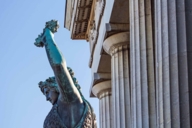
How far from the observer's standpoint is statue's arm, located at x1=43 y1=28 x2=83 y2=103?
45.8 feet

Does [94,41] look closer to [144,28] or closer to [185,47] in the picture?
[144,28]

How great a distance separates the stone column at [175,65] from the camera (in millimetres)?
20594

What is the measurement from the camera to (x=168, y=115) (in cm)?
2109

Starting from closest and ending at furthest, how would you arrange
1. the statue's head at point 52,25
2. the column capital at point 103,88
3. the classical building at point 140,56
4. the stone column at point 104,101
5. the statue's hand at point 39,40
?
the statue's hand at point 39,40 < the statue's head at point 52,25 < the classical building at point 140,56 < the stone column at point 104,101 < the column capital at point 103,88

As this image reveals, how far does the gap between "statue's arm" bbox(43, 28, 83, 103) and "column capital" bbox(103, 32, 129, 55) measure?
24598 millimetres

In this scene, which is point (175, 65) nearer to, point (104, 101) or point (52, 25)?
point (52, 25)

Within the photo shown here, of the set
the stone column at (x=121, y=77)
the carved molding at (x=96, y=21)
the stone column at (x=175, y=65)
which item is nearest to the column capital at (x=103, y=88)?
the carved molding at (x=96, y=21)

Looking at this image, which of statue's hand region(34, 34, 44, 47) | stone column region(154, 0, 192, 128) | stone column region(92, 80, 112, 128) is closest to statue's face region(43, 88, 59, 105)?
statue's hand region(34, 34, 44, 47)

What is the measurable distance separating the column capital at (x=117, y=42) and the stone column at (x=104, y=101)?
6121 millimetres

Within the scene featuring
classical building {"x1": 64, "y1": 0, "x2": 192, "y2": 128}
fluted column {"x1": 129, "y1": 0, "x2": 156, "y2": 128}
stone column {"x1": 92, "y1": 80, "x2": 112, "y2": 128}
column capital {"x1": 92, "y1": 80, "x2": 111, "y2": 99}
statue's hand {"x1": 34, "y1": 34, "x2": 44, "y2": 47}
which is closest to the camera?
statue's hand {"x1": 34, "y1": 34, "x2": 44, "y2": 47}

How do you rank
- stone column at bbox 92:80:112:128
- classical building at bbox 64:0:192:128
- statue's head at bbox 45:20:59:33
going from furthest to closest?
1. stone column at bbox 92:80:112:128
2. classical building at bbox 64:0:192:128
3. statue's head at bbox 45:20:59:33

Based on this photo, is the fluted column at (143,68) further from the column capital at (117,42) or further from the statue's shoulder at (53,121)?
the statue's shoulder at (53,121)

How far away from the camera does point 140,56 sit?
30.8 metres

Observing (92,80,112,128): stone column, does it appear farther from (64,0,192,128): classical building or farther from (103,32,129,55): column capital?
(103,32,129,55): column capital
